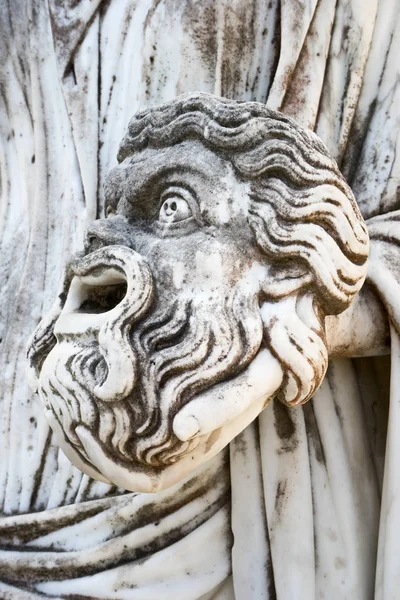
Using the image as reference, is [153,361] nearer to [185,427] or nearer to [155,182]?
[185,427]

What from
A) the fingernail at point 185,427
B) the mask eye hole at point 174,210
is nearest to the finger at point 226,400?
the fingernail at point 185,427

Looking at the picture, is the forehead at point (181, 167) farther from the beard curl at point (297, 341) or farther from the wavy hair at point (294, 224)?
the beard curl at point (297, 341)

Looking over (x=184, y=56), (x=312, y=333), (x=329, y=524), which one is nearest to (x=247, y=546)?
(x=329, y=524)

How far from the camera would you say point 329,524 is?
1096 mm

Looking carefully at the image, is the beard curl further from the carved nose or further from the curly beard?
the carved nose

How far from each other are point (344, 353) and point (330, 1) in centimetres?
58

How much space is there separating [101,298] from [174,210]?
150 mm

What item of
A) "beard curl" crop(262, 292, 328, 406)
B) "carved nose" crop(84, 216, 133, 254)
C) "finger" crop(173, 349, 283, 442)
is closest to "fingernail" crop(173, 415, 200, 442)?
"finger" crop(173, 349, 283, 442)

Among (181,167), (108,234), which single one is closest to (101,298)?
(108,234)

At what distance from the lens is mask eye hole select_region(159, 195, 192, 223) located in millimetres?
840

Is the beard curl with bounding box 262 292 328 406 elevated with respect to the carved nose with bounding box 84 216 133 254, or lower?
lower

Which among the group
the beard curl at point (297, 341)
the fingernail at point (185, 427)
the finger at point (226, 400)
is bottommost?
the fingernail at point (185, 427)

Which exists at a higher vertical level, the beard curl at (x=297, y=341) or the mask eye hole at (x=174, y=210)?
the mask eye hole at (x=174, y=210)

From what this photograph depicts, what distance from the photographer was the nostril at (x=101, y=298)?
0.89 metres
